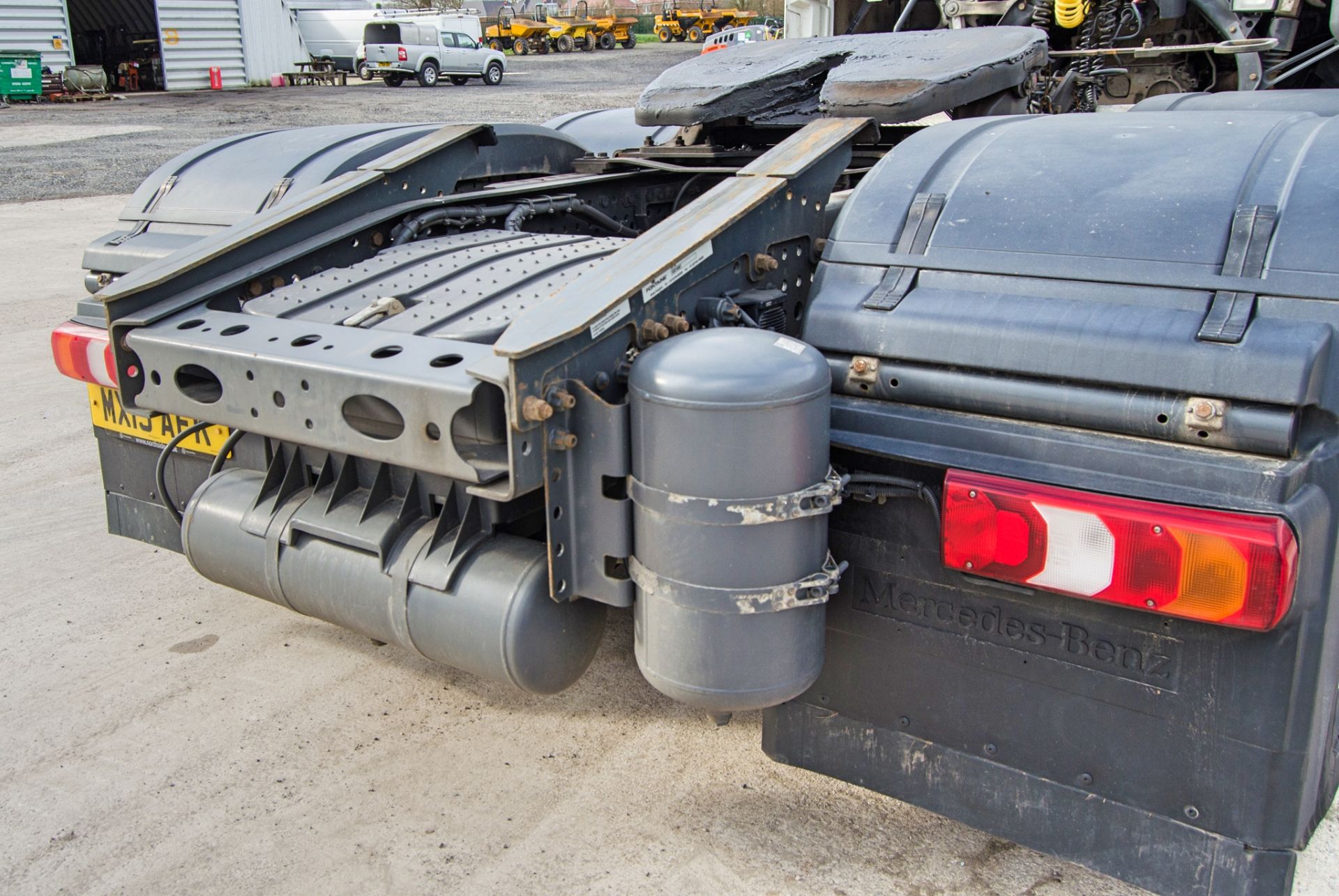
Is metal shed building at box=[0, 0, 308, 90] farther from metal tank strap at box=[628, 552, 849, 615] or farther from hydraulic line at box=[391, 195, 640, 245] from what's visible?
metal tank strap at box=[628, 552, 849, 615]

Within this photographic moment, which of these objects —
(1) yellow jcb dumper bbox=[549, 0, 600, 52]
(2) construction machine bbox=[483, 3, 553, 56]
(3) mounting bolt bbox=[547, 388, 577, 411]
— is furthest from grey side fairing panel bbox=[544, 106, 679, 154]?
(1) yellow jcb dumper bbox=[549, 0, 600, 52]

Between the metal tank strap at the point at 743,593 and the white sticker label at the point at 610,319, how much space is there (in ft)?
1.36

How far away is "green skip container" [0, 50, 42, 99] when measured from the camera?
2700cm

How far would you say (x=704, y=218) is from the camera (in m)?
2.37

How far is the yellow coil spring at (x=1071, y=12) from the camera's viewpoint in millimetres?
4500

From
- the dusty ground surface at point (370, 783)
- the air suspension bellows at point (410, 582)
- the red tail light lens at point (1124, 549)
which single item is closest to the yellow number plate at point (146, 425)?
the air suspension bellows at point (410, 582)

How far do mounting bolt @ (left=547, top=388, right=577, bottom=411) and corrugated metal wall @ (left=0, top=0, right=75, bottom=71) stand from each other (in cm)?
3212

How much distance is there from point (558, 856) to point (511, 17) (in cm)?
4942

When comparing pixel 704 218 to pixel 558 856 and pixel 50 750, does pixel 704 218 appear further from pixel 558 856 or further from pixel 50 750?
pixel 50 750

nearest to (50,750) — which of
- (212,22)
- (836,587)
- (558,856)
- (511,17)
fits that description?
(558,856)

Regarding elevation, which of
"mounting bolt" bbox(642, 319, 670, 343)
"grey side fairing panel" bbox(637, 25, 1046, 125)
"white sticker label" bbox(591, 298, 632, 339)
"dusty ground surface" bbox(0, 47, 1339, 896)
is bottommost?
"dusty ground surface" bbox(0, 47, 1339, 896)

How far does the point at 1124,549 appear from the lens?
184 centimetres

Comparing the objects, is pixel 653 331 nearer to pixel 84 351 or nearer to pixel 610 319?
pixel 610 319

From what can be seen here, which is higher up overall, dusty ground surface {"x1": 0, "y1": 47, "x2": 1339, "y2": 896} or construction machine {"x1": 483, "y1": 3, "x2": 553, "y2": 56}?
construction machine {"x1": 483, "y1": 3, "x2": 553, "y2": 56}
